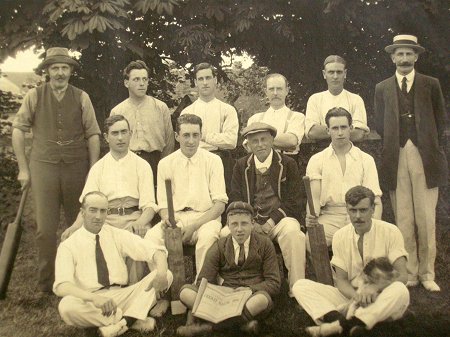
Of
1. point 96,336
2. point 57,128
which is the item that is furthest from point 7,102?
point 96,336

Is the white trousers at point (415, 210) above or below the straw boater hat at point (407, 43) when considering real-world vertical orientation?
below

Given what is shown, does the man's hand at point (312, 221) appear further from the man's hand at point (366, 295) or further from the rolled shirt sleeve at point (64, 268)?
the rolled shirt sleeve at point (64, 268)

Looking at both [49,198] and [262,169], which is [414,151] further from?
[49,198]

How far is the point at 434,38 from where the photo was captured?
7.69m

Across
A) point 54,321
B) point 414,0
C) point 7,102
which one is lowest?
point 54,321

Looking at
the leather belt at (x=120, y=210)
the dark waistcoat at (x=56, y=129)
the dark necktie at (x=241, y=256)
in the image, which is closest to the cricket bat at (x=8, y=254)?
the dark waistcoat at (x=56, y=129)

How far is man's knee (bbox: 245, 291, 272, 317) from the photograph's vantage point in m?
4.51

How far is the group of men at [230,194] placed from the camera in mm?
4602

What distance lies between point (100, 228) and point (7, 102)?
14.1 feet

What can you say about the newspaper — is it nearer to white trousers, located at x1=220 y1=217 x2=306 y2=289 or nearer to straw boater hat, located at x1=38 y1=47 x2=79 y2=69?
white trousers, located at x1=220 y1=217 x2=306 y2=289

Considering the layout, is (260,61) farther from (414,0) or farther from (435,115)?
(435,115)

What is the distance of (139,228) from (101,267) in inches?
26.0

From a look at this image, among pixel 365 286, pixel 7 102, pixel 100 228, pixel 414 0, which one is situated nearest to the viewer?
pixel 365 286

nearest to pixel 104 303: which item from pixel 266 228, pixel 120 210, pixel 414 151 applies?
pixel 120 210
